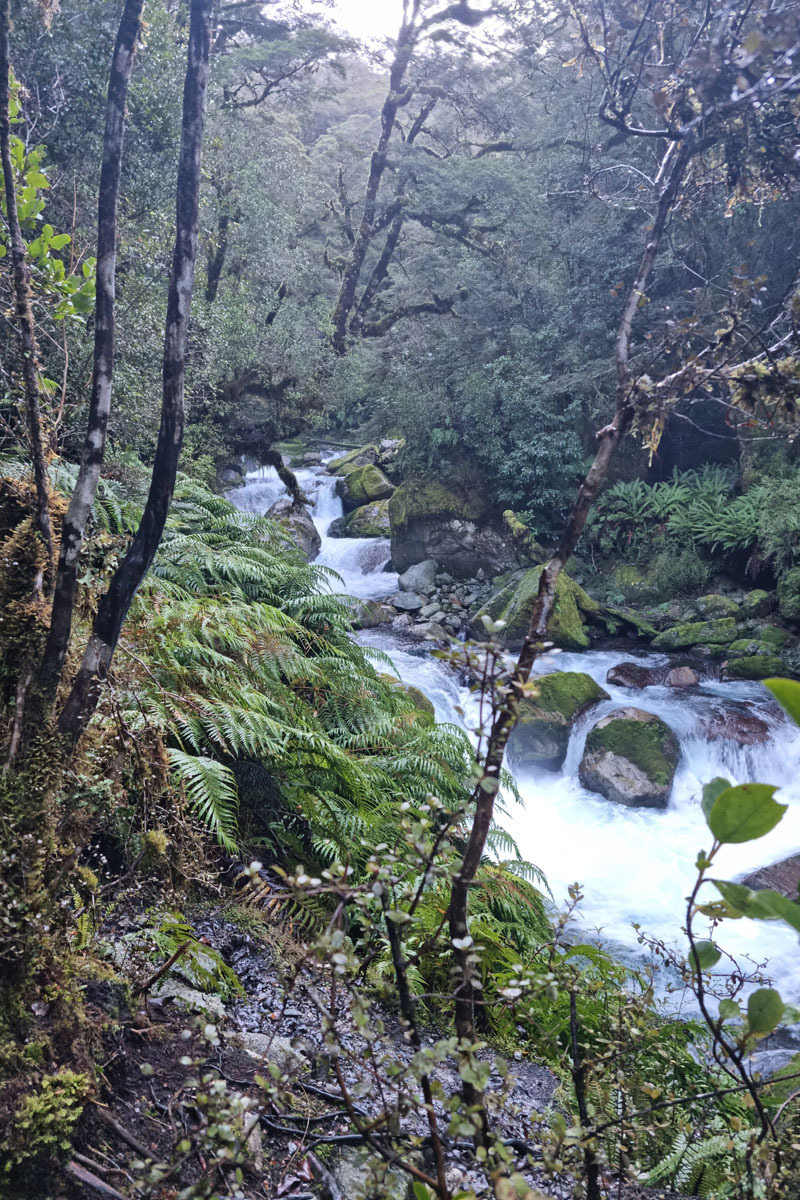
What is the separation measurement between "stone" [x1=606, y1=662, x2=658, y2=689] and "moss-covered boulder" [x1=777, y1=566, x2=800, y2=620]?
2505 millimetres

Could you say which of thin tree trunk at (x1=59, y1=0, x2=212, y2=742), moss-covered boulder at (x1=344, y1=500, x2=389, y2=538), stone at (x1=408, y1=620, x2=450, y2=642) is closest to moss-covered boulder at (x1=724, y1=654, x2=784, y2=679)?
stone at (x1=408, y1=620, x2=450, y2=642)

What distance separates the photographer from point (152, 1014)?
215cm

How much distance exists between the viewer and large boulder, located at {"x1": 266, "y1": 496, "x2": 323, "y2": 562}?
14.2 m

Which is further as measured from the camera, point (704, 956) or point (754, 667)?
point (754, 667)

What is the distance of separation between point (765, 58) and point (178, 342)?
1780mm

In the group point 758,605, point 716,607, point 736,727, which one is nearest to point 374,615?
point 716,607

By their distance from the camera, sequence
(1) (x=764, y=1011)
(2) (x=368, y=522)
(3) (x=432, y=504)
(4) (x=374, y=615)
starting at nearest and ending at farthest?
(1) (x=764, y=1011), (4) (x=374, y=615), (3) (x=432, y=504), (2) (x=368, y=522)

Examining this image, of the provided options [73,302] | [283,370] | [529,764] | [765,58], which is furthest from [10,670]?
[283,370]

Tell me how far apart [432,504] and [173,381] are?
12846mm

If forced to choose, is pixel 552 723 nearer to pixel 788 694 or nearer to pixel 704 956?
pixel 704 956

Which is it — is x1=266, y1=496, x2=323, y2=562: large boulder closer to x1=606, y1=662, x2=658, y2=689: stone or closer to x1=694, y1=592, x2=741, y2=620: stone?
x1=606, y1=662, x2=658, y2=689: stone

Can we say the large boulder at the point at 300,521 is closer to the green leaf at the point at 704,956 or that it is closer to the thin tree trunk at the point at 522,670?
the thin tree trunk at the point at 522,670

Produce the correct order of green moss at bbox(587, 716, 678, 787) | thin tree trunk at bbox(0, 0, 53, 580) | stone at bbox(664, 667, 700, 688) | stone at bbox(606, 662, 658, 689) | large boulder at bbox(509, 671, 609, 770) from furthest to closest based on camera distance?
1. stone at bbox(606, 662, 658, 689)
2. stone at bbox(664, 667, 700, 688)
3. large boulder at bbox(509, 671, 609, 770)
4. green moss at bbox(587, 716, 678, 787)
5. thin tree trunk at bbox(0, 0, 53, 580)

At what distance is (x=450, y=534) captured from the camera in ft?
48.4
